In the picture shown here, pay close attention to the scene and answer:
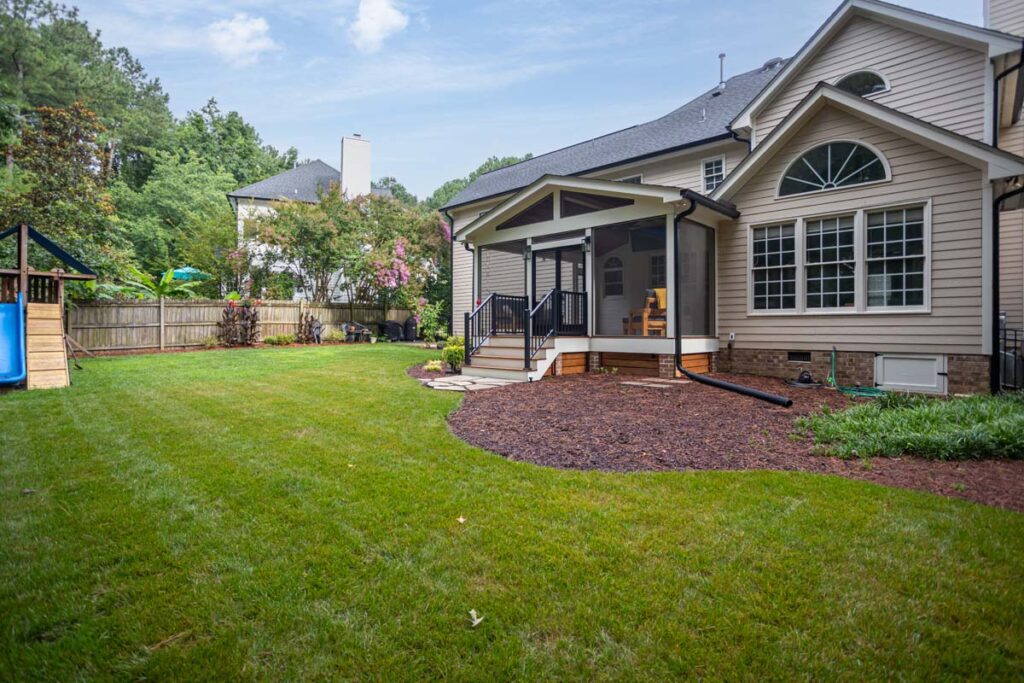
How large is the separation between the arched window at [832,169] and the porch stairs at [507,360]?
505 centimetres

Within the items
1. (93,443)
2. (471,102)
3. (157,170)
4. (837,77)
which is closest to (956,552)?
(93,443)

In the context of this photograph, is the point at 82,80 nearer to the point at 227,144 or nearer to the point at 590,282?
the point at 227,144

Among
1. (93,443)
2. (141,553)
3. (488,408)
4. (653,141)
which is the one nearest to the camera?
(141,553)

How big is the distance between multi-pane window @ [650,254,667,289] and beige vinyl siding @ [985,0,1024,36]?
7163 mm

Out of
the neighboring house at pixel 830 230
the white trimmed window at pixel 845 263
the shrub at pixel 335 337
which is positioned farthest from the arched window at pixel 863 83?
the shrub at pixel 335 337

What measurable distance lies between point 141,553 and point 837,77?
11.9 m

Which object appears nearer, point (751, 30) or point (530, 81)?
point (751, 30)

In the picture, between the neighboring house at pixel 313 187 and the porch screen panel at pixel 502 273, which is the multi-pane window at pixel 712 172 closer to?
the porch screen panel at pixel 502 273

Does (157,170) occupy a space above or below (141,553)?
above

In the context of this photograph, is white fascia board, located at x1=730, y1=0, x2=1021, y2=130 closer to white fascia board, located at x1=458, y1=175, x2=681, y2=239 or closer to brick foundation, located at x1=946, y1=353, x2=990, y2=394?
white fascia board, located at x1=458, y1=175, x2=681, y2=239

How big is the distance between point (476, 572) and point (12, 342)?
29.7 feet

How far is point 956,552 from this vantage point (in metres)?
2.46

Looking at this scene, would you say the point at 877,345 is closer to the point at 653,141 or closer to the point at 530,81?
the point at 653,141

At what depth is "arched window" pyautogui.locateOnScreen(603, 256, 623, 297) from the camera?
40.1 ft
